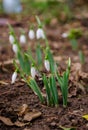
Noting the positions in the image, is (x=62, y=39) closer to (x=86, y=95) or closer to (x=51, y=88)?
(x=86, y=95)

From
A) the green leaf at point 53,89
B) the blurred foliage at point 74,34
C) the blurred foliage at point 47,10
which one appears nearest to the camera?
the green leaf at point 53,89

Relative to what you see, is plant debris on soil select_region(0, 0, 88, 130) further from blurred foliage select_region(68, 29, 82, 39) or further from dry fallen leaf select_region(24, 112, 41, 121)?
blurred foliage select_region(68, 29, 82, 39)

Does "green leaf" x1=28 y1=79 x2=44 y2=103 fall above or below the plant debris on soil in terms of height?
above

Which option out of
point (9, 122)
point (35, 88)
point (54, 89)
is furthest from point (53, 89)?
point (9, 122)

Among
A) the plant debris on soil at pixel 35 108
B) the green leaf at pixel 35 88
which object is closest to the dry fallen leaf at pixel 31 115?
the plant debris on soil at pixel 35 108

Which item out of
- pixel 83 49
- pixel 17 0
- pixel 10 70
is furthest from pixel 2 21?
pixel 10 70

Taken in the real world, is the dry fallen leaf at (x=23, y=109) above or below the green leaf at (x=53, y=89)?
below

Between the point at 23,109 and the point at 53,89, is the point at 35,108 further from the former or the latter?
the point at 53,89

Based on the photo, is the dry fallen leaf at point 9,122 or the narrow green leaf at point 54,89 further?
the narrow green leaf at point 54,89

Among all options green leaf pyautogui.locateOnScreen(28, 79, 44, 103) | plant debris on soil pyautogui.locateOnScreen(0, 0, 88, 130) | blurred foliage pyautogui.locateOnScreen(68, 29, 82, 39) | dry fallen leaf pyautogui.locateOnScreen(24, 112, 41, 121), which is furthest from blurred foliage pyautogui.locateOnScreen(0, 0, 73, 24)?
dry fallen leaf pyautogui.locateOnScreen(24, 112, 41, 121)

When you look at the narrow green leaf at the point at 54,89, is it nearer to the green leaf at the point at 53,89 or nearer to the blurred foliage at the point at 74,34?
the green leaf at the point at 53,89

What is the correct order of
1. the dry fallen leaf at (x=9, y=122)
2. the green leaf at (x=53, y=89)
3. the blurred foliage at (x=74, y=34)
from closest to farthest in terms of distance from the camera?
the dry fallen leaf at (x=9, y=122) → the green leaf at (x=53, y=89) → the blurred foliage at (x=74, y=34)
